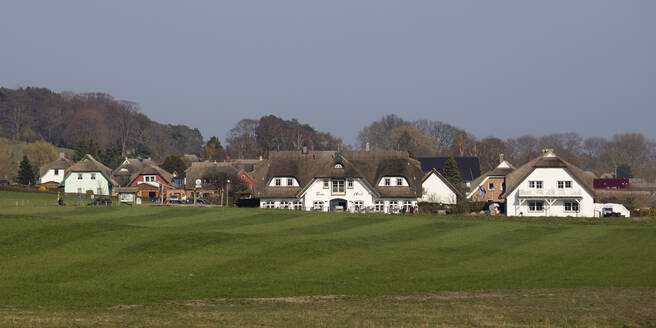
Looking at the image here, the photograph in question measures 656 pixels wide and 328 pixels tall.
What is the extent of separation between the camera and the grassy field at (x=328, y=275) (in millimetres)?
26422

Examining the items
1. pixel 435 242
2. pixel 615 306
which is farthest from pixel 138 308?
pixel 435 242

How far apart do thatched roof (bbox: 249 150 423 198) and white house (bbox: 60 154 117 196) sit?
140ft

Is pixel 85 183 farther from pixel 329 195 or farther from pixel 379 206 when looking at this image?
pixel 379 206

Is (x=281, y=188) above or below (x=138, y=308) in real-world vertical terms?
above

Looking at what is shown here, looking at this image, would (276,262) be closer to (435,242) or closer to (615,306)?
(435,242)

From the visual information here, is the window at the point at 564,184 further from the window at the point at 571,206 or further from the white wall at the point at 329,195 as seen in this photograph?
the white wall at the point at 329,195

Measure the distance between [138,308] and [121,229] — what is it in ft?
69.7

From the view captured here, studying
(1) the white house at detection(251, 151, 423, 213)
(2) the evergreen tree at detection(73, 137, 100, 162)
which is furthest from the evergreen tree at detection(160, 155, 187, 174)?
(1) the white house at detection(251, 151, 423, 213)

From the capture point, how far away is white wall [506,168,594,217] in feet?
303

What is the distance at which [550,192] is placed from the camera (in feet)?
305

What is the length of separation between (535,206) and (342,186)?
22.2 meters

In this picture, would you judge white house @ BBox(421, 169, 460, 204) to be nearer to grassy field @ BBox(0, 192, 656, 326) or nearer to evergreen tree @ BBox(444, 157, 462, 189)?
evergreen tree @ BBox(444, 157, 462, 189)

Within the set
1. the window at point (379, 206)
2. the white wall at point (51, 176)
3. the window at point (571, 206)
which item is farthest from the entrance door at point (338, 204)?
the white wall at point (51, 176)

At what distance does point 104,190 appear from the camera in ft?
445
